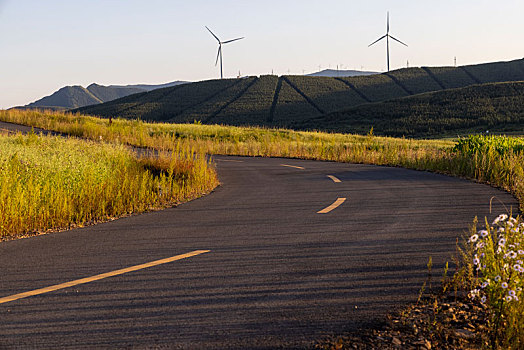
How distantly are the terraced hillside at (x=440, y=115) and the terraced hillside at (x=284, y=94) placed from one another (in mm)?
14750

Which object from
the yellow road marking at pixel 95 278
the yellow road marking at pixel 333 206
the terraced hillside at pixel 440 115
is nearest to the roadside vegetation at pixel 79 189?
the yellow road marking at pixel 95 278

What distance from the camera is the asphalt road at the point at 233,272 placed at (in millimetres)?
3840

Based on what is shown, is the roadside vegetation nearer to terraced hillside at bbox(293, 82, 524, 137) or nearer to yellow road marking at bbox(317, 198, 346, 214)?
yellow road marking at bbox(317, 198, 346, 214)

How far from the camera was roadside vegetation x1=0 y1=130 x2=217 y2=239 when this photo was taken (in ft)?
26.6

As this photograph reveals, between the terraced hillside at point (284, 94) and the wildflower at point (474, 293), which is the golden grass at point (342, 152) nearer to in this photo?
the wildflower at point (474, 293)

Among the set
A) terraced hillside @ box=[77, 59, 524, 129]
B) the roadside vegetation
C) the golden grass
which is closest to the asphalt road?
the roadside vegetation

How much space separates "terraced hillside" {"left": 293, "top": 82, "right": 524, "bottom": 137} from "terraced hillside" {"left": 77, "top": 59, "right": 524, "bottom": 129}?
14.7 metres

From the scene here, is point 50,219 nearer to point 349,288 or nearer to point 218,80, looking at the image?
point 349,288

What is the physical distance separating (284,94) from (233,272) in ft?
423

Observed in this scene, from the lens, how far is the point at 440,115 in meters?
78.2

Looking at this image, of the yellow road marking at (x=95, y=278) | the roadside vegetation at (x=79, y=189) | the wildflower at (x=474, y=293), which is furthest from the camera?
the roadside vegetation at (x=79, y=189)

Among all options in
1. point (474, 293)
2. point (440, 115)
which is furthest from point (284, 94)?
point (474, 293)

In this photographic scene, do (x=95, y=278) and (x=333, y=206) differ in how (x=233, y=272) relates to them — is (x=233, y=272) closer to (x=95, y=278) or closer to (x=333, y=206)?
(x=95, y=278)

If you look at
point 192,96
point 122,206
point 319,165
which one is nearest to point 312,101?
point 192,96
